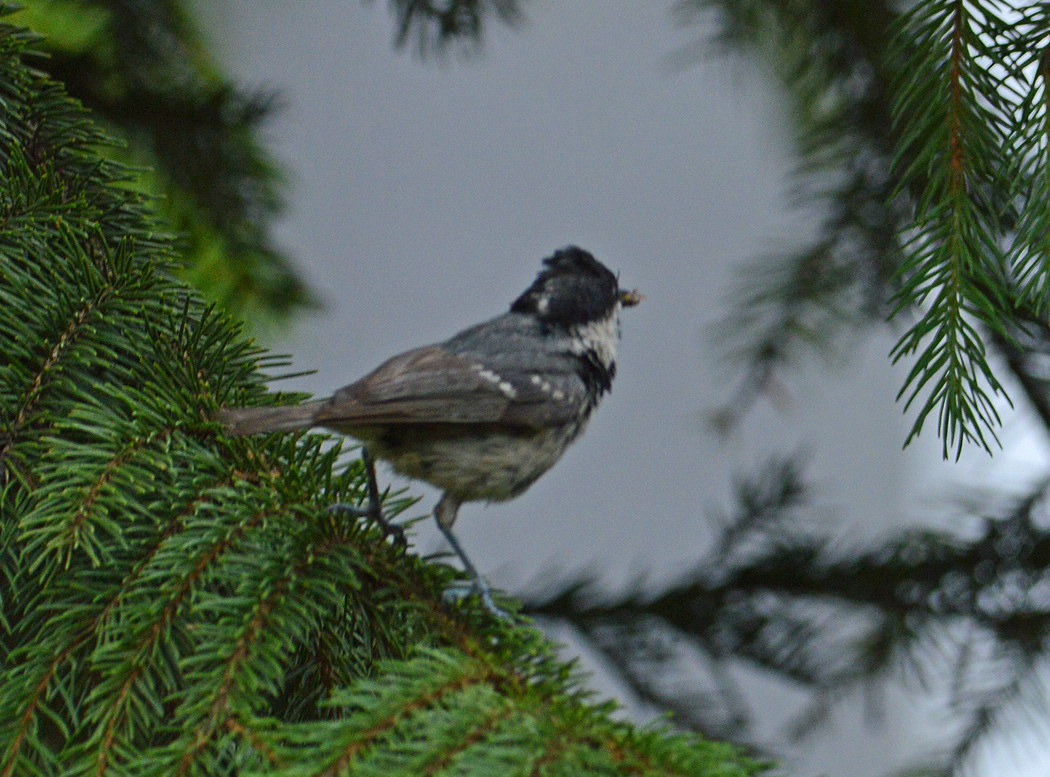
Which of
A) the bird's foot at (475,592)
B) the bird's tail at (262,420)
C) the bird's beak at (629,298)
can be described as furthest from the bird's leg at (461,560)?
the bird's beak at (629,298)

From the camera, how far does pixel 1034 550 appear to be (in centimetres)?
88

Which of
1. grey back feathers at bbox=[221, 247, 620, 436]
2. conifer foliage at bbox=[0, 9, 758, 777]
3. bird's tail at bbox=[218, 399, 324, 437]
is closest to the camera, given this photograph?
conifer foliage at bbox=[0, 9, 758, 777]

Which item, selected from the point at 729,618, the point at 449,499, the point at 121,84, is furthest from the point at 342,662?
the point at 121,84

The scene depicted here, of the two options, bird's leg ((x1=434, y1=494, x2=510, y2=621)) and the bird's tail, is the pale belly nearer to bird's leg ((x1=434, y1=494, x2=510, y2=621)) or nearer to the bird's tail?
bird's leg ((x1=434, y1=494, x2=510, y2=621))

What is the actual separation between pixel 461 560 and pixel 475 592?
149mm

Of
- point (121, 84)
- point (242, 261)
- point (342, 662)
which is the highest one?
point (121, 84)

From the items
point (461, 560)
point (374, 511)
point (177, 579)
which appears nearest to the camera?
point (177, 579)

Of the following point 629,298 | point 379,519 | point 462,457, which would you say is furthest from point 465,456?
point 629,298

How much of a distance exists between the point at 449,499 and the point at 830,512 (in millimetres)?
445

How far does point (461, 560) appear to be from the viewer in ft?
2.49

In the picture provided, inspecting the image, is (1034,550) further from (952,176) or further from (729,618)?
(952,176)

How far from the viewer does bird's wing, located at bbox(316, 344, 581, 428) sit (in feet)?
2.46

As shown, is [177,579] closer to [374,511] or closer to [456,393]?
[374,511]

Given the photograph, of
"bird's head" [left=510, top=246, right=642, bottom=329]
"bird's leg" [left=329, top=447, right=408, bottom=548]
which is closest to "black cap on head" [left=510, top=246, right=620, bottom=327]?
"bird's head" [left=510, top=246, right=642, bottom=329]
